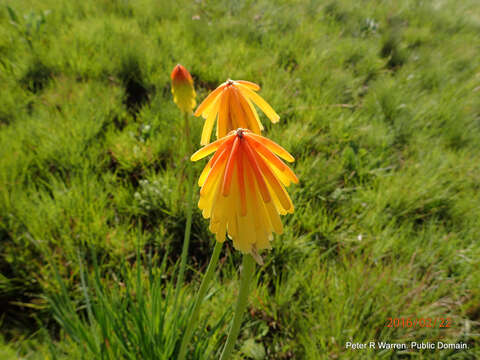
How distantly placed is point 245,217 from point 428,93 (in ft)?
10.3

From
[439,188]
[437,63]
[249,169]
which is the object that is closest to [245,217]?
[249,169]

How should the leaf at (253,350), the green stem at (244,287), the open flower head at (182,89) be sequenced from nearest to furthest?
the green stem at (244,287) → the open flower head at (182,89) → the leaf at (253,350)

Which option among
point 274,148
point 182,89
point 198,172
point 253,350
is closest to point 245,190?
point 274,148

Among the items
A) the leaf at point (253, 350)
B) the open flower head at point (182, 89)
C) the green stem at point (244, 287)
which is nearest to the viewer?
the green stem at point (244, 287)

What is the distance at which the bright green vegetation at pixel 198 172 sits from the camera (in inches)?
44.4

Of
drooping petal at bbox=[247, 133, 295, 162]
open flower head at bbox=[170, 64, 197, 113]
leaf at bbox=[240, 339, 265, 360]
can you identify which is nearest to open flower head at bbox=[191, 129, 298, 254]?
drooping petal at bbox=[247, 133, 295, 162]

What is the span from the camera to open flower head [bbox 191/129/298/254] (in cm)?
43

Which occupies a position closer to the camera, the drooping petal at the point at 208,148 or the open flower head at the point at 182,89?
the drooping petal at the point at 208,148

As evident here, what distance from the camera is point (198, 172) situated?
1.69 metres
